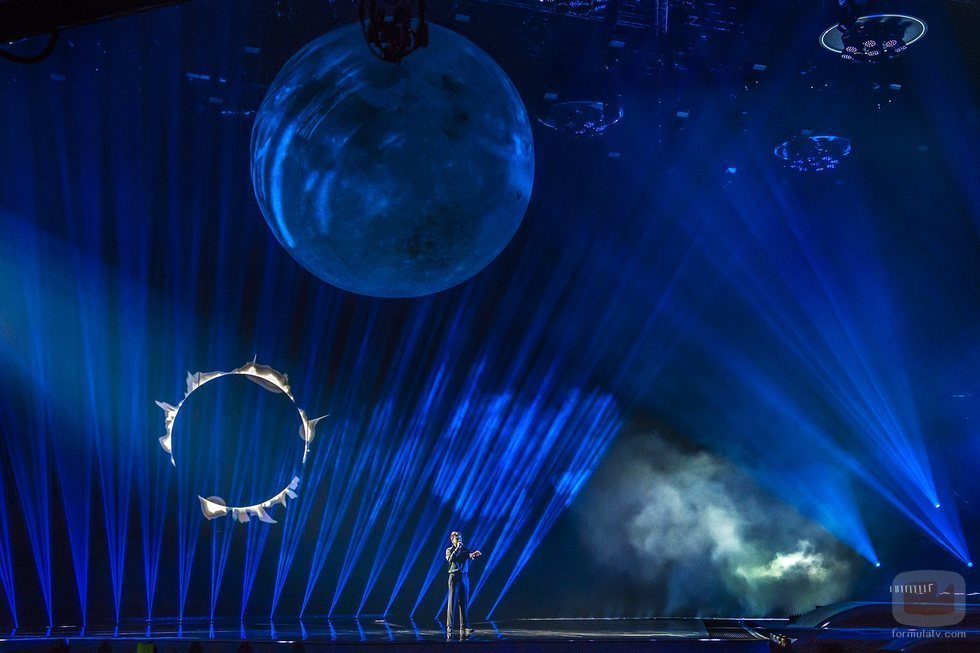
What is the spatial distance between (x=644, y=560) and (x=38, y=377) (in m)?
9.65

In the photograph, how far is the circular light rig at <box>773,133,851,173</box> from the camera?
10.8m

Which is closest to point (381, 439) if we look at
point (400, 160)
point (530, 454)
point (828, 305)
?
point (530, 454)

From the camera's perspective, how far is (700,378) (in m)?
14.0

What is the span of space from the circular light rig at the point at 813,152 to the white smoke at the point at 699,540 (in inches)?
201

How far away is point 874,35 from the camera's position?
789 cm

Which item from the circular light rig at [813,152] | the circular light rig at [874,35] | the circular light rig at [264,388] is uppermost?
the circular light rig at [874,35]

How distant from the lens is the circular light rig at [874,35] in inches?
305

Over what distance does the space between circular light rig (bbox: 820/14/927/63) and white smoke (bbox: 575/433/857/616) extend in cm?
747

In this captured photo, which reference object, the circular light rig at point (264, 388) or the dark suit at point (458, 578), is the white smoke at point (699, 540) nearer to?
the dark suit at point (458, 578)

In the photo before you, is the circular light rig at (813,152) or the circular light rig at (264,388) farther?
the circular light rig at (264,388)

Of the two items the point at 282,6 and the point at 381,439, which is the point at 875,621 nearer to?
the point at 381,439

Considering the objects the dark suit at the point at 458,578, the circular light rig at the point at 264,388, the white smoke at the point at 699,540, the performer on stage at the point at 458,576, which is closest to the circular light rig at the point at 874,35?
the performer on stage at the point at 458,576

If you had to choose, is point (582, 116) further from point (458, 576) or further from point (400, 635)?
point (400, 635)

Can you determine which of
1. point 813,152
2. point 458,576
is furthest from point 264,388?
point 813,152
